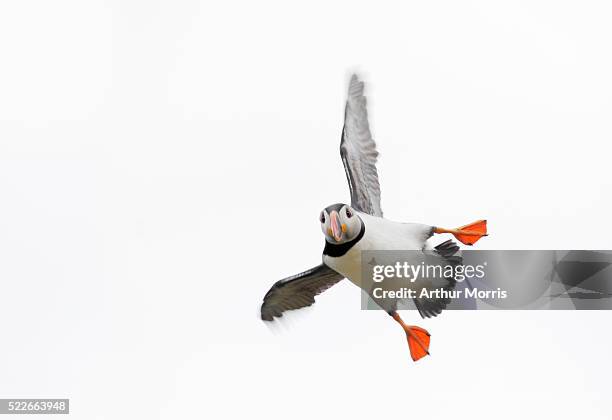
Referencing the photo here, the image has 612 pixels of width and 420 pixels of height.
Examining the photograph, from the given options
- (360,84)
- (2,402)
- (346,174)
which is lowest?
(2,402)

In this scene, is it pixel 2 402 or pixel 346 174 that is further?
pixel 2 402

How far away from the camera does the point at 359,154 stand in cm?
1546

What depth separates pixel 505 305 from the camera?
15.5 metres

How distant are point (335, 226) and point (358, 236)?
0.42 metres

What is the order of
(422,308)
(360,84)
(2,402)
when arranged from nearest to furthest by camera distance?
(422,308)
(360,84)
(2,402)

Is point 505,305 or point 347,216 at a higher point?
point 347,216

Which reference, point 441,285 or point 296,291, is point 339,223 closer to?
point 441,285

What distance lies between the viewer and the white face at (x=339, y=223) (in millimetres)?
13453

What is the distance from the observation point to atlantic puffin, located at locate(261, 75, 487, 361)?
1368 cm

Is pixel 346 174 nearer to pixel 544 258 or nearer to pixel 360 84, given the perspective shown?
pixel 360 84

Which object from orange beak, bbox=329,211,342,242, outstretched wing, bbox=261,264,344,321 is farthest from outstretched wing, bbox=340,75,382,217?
orange beak, bbox=329,211,342,242

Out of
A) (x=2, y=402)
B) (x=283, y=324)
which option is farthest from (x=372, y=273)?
(x=2, y=402)

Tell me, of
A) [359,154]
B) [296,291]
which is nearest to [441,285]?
[359,154]

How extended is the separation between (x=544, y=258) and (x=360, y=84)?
373 centimetres
